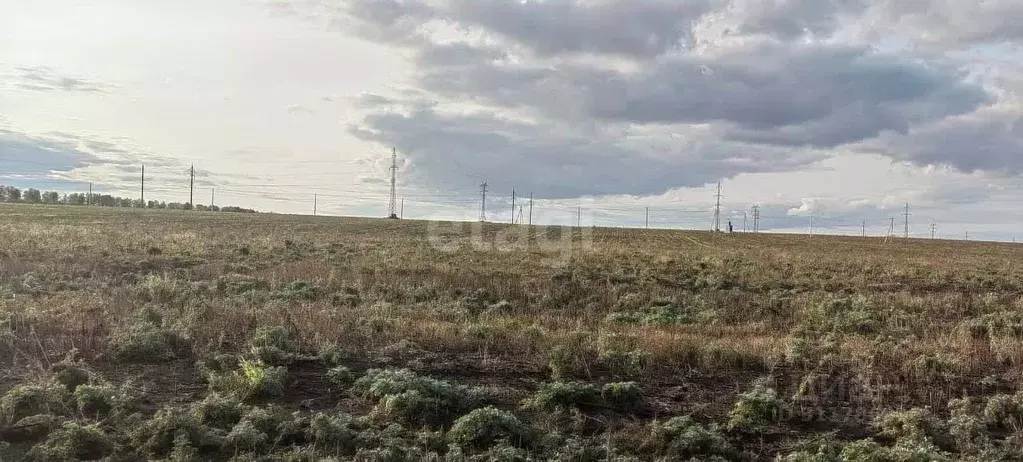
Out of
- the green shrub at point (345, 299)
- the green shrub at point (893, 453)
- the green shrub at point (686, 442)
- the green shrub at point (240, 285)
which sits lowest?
the green shrub at point (686, 442)

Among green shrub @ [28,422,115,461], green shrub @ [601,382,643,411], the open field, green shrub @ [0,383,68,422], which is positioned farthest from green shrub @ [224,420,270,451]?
green shrub @ [601,382,643,411]

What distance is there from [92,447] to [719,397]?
20.6ft

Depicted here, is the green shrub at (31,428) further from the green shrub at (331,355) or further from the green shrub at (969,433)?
the green shrub at (969,433)

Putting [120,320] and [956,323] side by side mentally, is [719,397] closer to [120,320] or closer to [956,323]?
[120,320]

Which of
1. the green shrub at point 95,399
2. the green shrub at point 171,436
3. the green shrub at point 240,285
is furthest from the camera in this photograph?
the green shrub at point 240,285

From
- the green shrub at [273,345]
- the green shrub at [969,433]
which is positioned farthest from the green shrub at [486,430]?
the green shrub at [969,433]

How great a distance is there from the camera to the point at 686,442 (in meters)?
6.02

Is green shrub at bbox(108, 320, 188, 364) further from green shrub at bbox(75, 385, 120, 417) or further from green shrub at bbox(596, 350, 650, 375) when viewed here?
green shrub at bbox(596, 350, 650, 375)

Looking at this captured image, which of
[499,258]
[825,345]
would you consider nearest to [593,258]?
[499,258]

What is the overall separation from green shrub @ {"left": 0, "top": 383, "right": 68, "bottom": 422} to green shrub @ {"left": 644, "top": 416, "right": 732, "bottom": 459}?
5.50 meters

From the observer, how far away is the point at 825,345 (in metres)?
10.4

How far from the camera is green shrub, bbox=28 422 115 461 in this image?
5312 millimetres

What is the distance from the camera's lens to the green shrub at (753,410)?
6676 millimetres

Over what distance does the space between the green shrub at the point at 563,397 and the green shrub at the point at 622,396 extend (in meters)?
0.10
